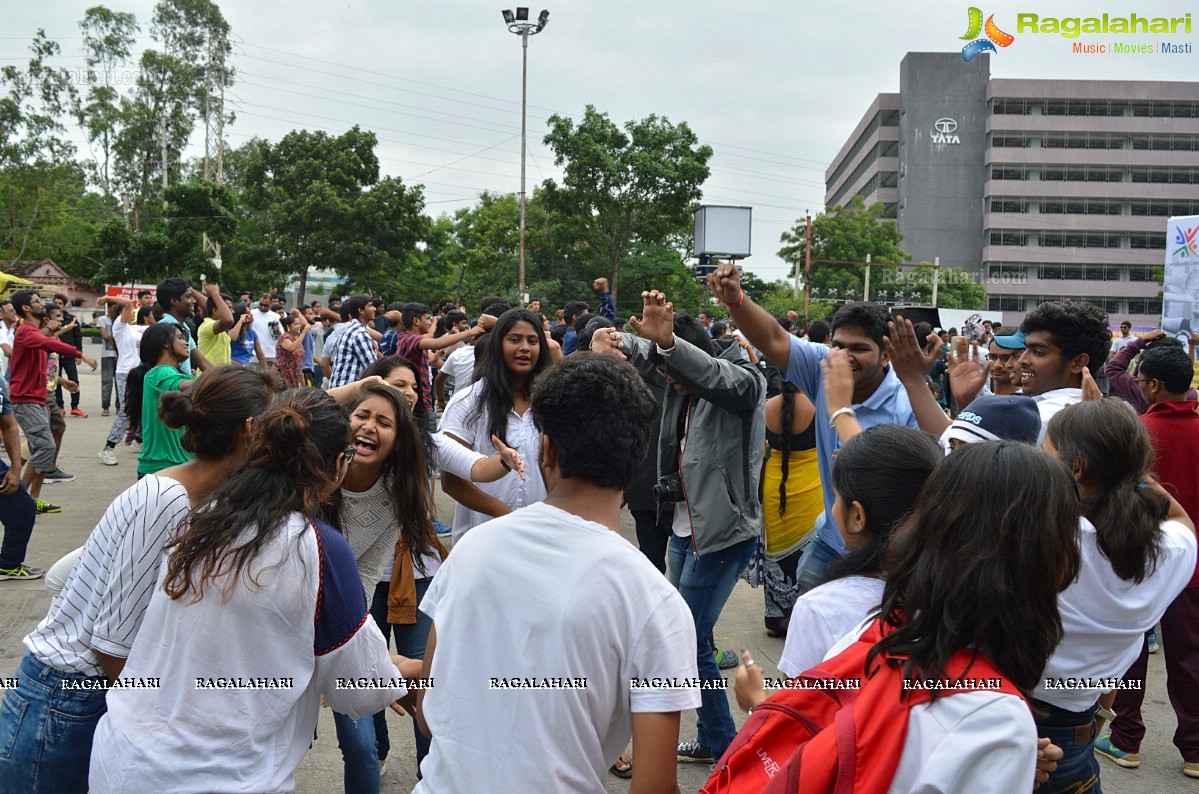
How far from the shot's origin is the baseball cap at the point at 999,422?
113 inches

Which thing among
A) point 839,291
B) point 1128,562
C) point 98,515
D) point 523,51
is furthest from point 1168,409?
point 839,291

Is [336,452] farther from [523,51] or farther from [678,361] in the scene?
[523,51]

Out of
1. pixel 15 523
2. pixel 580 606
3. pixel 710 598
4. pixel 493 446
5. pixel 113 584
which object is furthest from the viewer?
pixel 15 523

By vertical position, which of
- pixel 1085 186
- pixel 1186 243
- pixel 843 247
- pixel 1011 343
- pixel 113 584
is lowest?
pixel 113 584

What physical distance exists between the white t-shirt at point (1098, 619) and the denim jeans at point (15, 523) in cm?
656

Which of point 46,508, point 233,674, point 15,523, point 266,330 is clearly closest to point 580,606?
point 233,674

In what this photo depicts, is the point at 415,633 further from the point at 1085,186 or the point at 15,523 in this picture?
the point at 1085,186

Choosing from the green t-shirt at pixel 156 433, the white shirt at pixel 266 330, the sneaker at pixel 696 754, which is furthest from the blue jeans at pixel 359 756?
the white shirt at pixel 266 330

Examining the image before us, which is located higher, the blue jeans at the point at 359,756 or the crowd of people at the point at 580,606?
the crowd of people at the point at 580,606

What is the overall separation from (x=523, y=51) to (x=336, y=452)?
32.6 metres

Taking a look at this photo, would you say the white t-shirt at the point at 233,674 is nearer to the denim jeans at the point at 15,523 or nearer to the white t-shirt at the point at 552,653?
the white t-shirt at the point at 552,653

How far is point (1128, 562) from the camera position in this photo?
2545mm

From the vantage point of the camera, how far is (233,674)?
211cm

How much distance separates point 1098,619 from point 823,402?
64.6 inches
